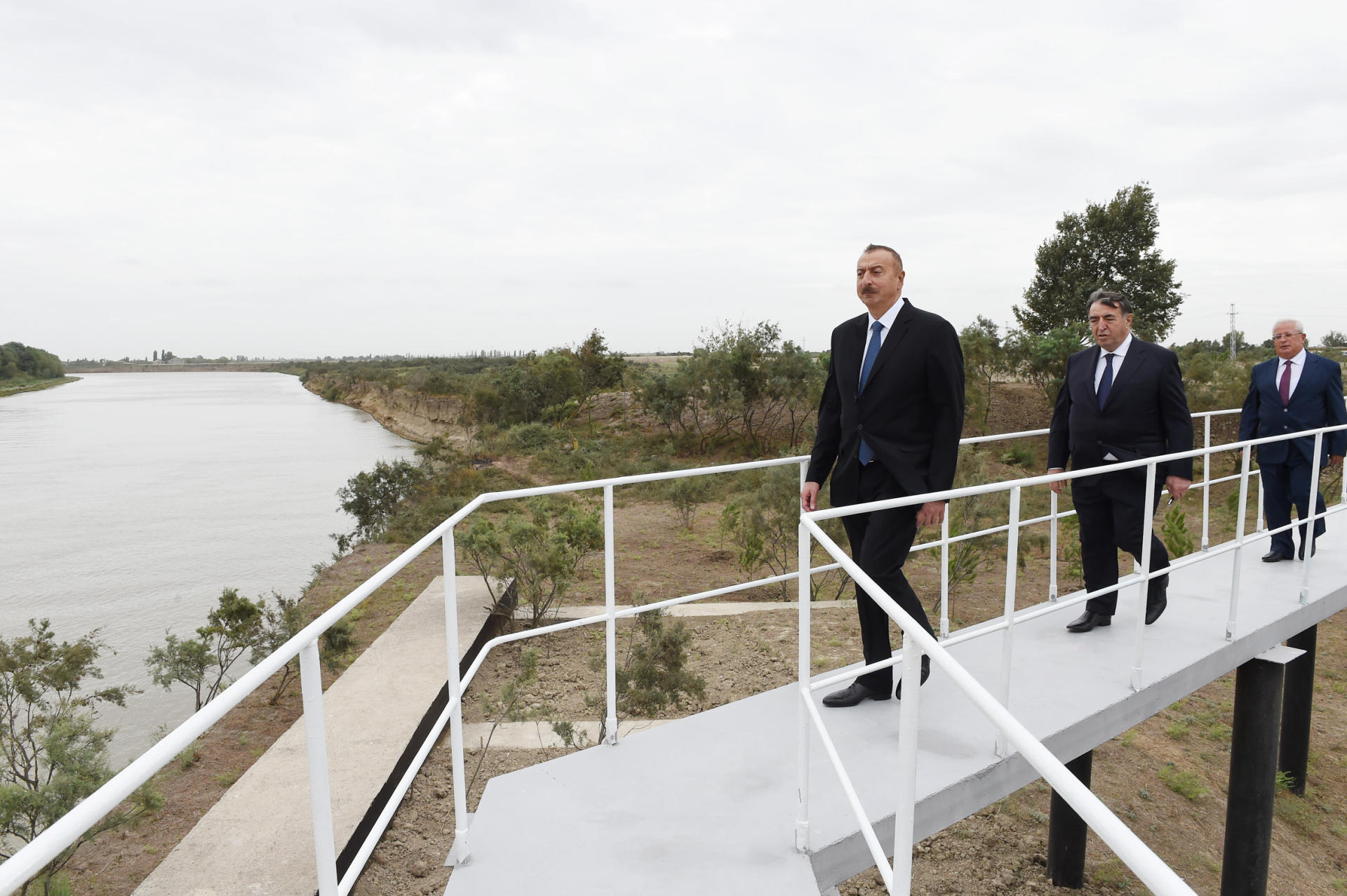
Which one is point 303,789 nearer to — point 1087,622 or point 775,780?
point 775,780

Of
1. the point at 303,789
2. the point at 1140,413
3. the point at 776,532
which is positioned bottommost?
the point at 303,789

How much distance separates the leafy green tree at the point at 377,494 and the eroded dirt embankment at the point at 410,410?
1259 centimetres

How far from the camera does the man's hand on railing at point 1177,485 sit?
3.77 metres

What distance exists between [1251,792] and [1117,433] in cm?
258

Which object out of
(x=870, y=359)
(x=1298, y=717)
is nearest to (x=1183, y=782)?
(x=1298, y=717)

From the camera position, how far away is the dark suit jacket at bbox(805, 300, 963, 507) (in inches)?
117

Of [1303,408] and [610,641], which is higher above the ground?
[1303,408]

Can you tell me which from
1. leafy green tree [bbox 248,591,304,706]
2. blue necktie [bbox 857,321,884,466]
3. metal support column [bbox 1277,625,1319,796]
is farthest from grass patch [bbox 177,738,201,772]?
metal support column [bbox 1277,625,1319,796]

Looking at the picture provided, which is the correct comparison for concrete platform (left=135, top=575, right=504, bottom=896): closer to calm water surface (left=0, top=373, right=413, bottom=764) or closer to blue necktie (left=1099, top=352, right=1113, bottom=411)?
calm water surface (left=0, top=373, right=413, bottom=764)

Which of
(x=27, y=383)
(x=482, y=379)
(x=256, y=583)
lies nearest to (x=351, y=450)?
(x=482, y=379)

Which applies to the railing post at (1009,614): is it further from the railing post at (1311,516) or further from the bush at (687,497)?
the bush at (687,497)

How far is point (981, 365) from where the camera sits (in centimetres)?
2003

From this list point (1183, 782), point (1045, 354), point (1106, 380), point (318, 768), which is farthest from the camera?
point (1045, 354)

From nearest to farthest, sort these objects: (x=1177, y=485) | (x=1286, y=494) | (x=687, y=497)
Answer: (x=1177, y=485), (x=1286, y=494), (x=687, y=497)
